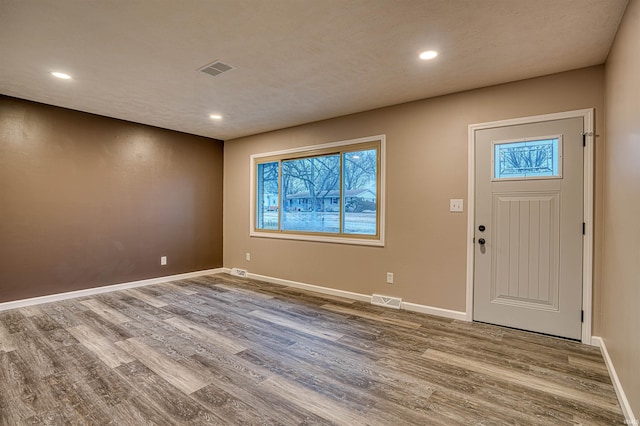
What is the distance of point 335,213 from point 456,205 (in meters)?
1.67

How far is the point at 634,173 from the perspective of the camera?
5.85ft

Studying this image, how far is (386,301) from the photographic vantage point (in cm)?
388

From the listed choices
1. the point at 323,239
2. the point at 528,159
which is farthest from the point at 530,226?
the point at 323,239

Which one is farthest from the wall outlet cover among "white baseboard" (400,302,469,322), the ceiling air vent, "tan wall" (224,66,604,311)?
the ceiling air vent

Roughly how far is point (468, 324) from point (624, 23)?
2.73 metres

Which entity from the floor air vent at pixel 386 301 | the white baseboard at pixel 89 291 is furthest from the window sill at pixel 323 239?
the white baseboard at pixel 89 291

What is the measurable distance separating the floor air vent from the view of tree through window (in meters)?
0.81

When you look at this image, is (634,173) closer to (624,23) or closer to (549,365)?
(624,23)

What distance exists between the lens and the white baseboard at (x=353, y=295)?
3.46 meters

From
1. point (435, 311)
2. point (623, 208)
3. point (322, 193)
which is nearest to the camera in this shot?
point (623, 208)

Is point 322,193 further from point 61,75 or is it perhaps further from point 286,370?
point 61,75

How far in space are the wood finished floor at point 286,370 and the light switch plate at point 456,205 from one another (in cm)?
121

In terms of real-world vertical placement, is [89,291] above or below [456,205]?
below

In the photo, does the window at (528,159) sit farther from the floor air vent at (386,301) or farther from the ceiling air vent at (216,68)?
the ceiling air vent at (216,68)
